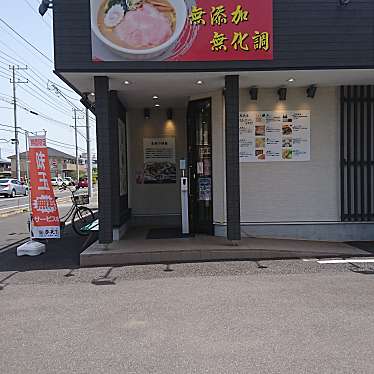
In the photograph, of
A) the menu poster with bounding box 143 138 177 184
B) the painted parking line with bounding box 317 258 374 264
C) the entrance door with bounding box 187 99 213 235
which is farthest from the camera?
the menu poster with bounding box 143 138 177 184

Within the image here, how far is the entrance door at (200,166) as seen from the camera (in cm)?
1042

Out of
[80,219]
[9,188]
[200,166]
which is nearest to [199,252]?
[200,166]

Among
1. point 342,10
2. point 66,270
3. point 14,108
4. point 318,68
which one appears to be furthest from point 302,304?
point 14,108

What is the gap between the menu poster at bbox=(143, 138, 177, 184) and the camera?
1280 centimetres

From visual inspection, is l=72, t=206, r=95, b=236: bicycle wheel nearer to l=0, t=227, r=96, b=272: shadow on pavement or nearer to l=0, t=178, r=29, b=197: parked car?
l=0, t=227, r=96, b=272: shadow on pavement

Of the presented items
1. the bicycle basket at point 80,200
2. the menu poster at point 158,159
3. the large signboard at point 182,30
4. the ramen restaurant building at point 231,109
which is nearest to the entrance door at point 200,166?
the ramen restaurant building at point 231,109

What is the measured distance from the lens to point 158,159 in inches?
505

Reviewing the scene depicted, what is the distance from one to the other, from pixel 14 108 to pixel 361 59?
44.1 metres

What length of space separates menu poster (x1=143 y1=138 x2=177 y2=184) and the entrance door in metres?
1.86

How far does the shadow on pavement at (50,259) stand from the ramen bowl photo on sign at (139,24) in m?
4.28

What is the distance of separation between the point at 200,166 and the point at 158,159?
2.56 meters

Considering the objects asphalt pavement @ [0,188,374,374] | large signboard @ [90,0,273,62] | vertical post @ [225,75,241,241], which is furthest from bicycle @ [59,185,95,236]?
large signboard @ [90,0,273,62]

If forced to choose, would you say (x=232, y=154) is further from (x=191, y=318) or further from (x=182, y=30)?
(x=191, y=318)

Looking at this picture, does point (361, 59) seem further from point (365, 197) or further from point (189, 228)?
point (189, 228)
